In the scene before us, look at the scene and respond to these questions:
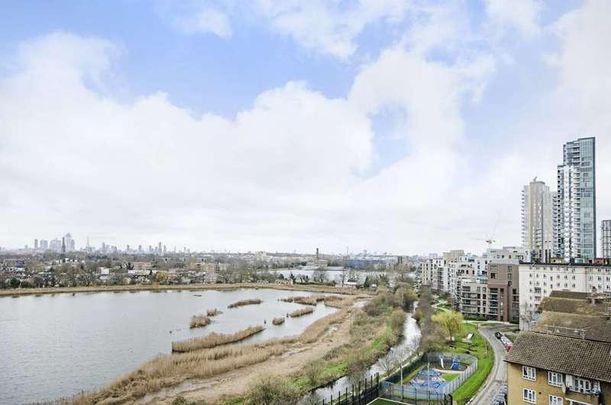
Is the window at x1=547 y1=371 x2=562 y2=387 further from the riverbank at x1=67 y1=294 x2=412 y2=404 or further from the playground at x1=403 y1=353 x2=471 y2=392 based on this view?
the riverbank at x1=67 y1=294 x2=412 y2=404

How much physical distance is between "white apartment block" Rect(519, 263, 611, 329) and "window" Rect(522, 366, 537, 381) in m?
18.4

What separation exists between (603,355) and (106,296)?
47.8m

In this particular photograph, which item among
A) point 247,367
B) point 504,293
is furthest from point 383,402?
point 504,293

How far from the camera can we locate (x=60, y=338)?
2555 cm

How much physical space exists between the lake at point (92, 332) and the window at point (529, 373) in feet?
50.7

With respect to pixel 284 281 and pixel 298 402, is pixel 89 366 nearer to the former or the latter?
pixel 298 402

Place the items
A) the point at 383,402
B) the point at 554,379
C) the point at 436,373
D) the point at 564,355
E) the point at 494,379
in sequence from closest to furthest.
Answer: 1. the point at 554,379
2. the point at 564,355
3. the point at 383,402
4. the point at 494,379
5. the point at 436,373

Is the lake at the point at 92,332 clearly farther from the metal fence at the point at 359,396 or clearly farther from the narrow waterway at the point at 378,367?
the metal fence at the point at 359,396

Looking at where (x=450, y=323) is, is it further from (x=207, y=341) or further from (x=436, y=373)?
(x=207, y=341)

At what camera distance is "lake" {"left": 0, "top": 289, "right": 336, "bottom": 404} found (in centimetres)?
1844

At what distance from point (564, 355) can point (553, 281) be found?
2161cm

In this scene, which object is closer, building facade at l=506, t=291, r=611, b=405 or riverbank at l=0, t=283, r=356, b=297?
building facade at l=506, t=291, r=611, b=405

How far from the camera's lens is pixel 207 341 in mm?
24297

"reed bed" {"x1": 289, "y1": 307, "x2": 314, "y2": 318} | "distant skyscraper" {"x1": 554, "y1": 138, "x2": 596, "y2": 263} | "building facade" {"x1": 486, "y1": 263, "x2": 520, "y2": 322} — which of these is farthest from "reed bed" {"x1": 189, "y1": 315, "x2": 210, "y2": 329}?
"distant skyscraper" {"x1": 554, "y1": 138, "x2": 596, "y2": 263}
